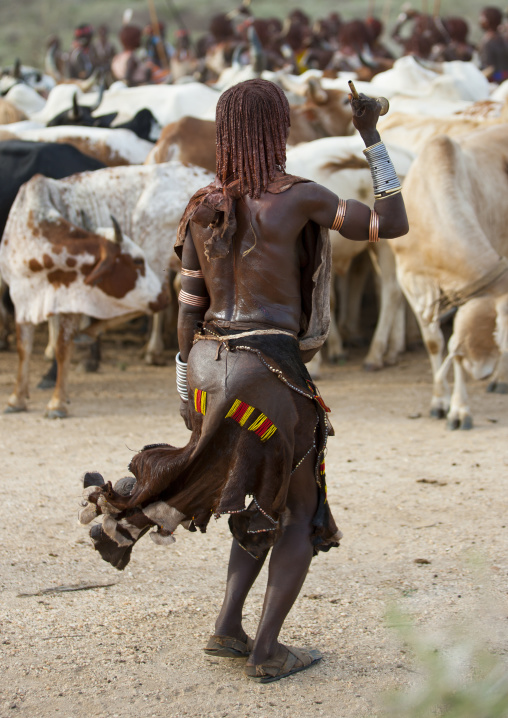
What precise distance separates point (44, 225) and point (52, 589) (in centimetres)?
357

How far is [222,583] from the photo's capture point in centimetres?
355

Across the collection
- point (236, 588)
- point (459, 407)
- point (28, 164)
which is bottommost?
point (236, 588)

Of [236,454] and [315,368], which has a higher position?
[236,454]

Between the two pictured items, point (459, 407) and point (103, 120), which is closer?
point (459, 407)

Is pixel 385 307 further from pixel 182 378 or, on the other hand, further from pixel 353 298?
pixel 182 378

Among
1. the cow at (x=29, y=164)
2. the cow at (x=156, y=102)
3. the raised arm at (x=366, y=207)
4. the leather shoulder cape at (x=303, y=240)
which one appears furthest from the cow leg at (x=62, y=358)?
the cow at (x=156, y=102)

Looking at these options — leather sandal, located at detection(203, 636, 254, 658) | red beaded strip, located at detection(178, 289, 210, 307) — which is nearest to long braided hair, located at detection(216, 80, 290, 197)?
red beaded strip, located at detection(178, 289, 210, 307)

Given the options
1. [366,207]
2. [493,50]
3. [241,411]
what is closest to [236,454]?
[241,411]

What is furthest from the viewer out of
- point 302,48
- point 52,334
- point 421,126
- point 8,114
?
point 302,48

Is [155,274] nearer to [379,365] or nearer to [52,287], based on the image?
[52,287]

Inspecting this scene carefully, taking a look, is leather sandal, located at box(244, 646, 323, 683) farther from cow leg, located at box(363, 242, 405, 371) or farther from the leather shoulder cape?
cow leg, located at box(363, 242, 405, 371)

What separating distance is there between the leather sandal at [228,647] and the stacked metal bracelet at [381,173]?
152cm

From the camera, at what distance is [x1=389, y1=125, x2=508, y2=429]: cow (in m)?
5.70

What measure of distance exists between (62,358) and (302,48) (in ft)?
46.7
